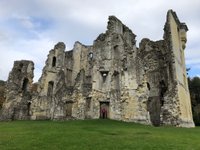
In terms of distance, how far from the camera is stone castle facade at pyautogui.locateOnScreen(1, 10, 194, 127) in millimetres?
25453

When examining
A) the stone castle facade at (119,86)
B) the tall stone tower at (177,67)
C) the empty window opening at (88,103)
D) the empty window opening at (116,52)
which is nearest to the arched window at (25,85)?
the stone castle facade at (119,86)

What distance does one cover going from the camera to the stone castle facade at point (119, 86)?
25.5 meters

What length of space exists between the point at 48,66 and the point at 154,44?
1570cm

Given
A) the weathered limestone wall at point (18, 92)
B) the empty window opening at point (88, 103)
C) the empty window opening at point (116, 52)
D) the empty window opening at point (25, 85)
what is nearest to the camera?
the empty window opening at point (88, 103)

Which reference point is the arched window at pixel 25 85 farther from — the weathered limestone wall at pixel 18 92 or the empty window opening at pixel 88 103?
the empty window opening at pixel 88 103

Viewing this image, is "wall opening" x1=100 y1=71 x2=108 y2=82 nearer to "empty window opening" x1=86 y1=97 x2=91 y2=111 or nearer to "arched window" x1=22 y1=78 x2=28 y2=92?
"empty window opening" x1=86 y1=97 x2=91 y2=111

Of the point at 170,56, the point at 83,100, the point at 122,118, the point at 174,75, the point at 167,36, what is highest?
the point at 167,36

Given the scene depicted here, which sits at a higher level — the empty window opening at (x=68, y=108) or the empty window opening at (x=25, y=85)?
the empty window opening at (x=25, y=85)

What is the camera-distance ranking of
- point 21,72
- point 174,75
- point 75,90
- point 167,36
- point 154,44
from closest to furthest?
point 174,75 < point 167,36 < point 75,90 < point 154,44 < point 21,72

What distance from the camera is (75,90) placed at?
28.5 meters

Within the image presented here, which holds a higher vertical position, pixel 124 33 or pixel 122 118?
pixel 124 33

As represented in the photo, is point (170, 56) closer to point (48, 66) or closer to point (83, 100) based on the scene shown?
point (83, 100)

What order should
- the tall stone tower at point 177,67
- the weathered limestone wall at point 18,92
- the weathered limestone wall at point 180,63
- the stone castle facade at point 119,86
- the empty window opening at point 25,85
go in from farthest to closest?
the empty window opening at point 25,85
the weathered limestone wall at point 18,92
the stone castle facade at point 119,86
the weathered limestone wall at point 180,63
the tall stone tower at point 177,67

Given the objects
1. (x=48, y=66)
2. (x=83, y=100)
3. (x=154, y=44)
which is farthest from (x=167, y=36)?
(x=48, y=66)
